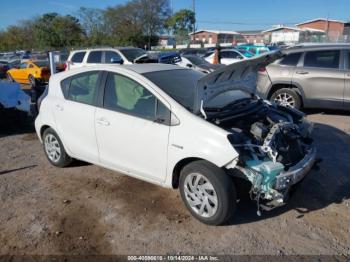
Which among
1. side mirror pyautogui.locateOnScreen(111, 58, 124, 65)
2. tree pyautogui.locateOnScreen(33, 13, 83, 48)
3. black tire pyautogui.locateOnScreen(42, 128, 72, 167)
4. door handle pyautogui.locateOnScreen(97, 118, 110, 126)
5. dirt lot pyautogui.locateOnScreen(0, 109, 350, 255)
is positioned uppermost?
tree pyautogui.locateOnScreen(33, 13, 83, 48)

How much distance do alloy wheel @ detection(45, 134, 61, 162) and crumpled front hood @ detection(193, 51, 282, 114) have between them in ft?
8.46

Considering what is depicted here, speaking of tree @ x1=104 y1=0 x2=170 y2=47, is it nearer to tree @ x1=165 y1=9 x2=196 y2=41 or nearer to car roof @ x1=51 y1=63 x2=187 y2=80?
tree @ x1=165 y1=9 x2=196 y2=41

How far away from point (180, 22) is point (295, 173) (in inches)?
3007

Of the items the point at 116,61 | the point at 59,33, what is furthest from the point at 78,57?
the point at 59,33

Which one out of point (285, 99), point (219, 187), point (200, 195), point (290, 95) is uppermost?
point (290, 95)

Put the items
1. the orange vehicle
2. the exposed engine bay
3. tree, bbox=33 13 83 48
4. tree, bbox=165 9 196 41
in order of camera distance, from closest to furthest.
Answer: the exposed engine bay < the orange vehicle < tree, bbox=33 13 83 48 < tree, bbox=165 9 196 41

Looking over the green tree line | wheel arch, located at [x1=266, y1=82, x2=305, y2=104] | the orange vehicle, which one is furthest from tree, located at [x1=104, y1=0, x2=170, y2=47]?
wheel arch, located at [x1=266, y1=82, x2=305, y2=104]

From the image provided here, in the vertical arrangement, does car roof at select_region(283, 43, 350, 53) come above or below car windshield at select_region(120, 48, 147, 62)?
above

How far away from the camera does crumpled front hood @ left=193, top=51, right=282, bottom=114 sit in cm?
371

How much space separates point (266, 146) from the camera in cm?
356

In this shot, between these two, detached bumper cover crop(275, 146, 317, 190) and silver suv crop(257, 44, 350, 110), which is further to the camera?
silver suv crop(257, 44, 350, 110)

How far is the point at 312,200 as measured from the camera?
4.23 metres

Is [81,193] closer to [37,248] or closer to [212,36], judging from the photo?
[37,248]

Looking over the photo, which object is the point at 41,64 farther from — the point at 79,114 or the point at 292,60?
the point at 79,114
